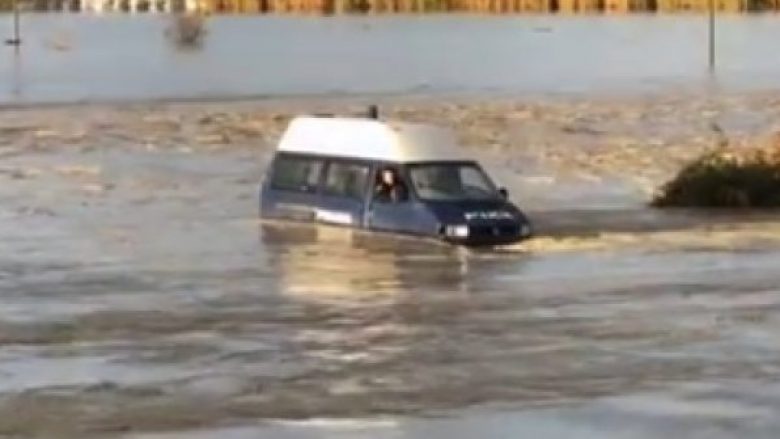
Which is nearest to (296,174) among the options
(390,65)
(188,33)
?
(390,65)

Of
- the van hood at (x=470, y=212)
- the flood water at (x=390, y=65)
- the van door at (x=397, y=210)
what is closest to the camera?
the van hood at (x=470, y=212)

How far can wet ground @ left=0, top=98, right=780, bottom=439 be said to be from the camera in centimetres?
2011

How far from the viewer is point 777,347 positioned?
958 inches

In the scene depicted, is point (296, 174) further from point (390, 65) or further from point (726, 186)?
point (390, 65)

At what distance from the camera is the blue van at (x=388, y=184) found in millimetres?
35375

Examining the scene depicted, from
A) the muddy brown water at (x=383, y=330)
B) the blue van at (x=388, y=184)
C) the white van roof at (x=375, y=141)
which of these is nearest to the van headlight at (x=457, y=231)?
the blue van at (x=388, y=184)

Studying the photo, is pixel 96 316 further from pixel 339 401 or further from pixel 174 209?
pixel 174 209

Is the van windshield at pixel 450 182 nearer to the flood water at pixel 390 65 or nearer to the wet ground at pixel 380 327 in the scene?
the wet ground at pixel 380 327

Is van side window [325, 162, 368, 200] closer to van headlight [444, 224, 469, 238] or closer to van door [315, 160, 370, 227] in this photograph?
van door [315, 160, 370, 227]

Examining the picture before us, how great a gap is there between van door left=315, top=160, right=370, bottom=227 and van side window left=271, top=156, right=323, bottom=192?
0.35m

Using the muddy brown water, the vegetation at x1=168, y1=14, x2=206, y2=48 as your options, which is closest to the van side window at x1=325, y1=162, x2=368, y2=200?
the muddy brown water

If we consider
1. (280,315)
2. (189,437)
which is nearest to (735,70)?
(280,315)

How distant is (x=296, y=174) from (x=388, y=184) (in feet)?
8.86

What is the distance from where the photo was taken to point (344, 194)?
3700cm
